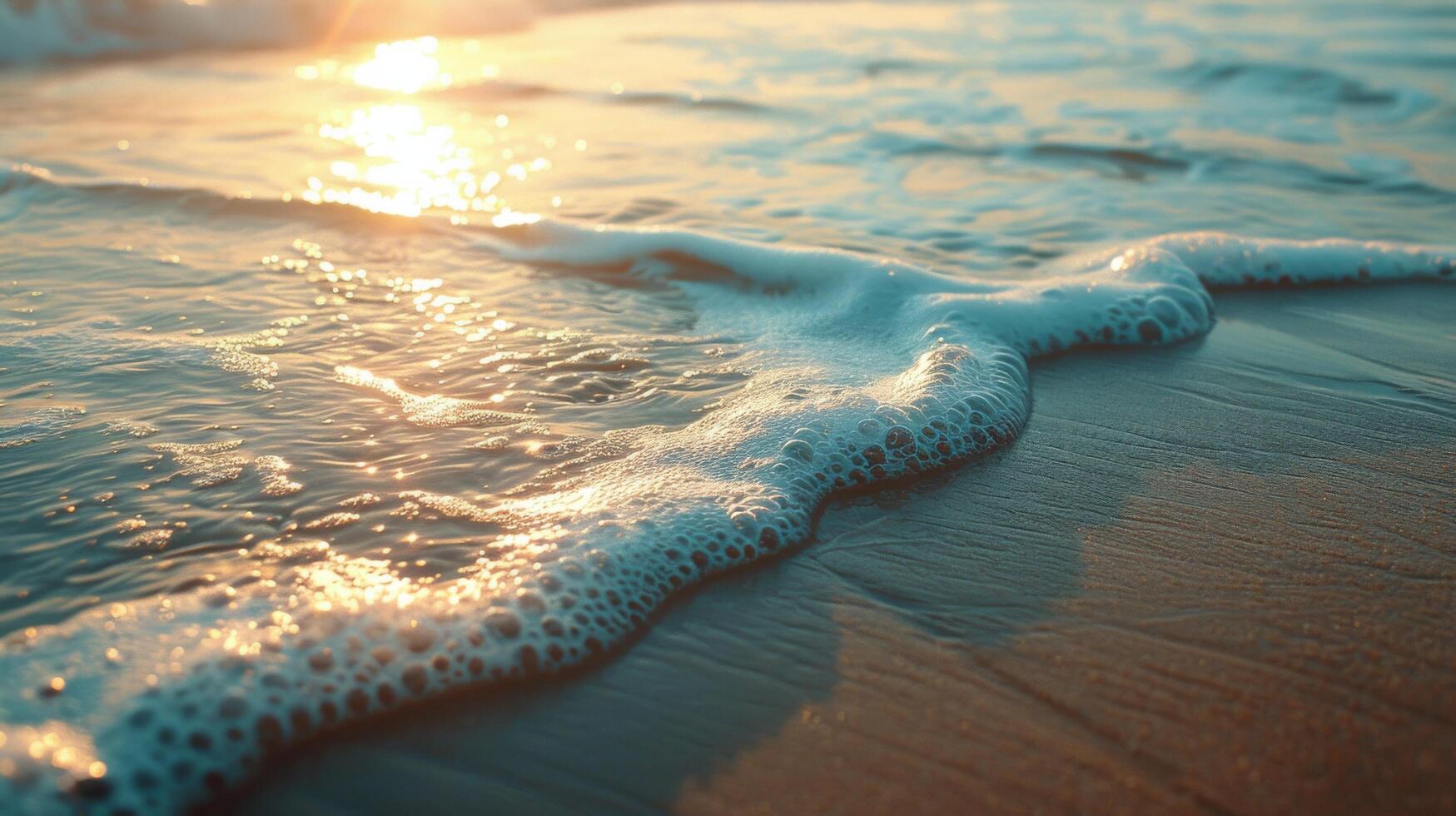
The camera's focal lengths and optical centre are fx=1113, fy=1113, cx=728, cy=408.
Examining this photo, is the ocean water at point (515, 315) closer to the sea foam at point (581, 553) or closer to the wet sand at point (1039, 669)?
the sea foam at point (581, 553)

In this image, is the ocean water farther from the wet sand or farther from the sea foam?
the wet sand

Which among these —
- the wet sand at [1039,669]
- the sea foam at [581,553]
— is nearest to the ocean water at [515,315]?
the sea foam at [581,553]

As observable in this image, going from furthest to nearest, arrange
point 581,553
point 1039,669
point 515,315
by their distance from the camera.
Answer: point 515,315, point 581,553, point 1039,669

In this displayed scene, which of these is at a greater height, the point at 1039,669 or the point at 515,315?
the point at 515,315

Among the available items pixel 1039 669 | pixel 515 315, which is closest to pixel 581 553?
pixel 1039 669

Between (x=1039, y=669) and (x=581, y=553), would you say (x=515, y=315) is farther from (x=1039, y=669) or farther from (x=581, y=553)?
(x=1039, y=669)

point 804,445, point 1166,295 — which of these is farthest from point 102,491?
point 1166,295

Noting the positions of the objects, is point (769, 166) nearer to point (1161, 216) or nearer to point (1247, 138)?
point (1161, 216)
